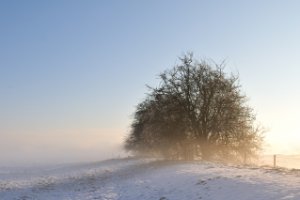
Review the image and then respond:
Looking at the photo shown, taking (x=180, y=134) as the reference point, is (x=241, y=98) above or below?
above

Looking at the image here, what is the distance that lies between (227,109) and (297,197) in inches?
1054

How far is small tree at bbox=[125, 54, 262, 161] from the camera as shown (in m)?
41.6

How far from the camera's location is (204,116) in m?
42.1

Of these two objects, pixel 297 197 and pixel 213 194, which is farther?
pixel 213 194

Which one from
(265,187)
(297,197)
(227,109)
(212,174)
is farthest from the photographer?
(227,109)

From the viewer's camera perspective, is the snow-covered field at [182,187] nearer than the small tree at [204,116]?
Yes

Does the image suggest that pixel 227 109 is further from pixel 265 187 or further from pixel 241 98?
pixel 265 187

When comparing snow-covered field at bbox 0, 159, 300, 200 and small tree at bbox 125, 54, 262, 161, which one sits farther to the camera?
small tree at bbox 125, 54, 262, 161

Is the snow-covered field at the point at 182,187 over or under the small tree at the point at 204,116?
under

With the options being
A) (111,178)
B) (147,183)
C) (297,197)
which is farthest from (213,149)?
(297,197)

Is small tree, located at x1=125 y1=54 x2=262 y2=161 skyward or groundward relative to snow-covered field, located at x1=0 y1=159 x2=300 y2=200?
skyward

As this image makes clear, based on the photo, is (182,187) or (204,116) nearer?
(182,187)

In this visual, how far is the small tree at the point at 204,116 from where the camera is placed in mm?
41625

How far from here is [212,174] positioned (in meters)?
22.9
